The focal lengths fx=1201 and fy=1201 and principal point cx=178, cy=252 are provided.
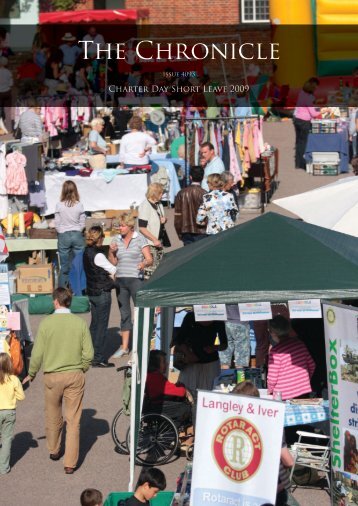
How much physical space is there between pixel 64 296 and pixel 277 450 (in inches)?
113

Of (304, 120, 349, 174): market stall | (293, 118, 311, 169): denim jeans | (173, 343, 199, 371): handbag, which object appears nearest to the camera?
(173, 343, 199, 371): handbag

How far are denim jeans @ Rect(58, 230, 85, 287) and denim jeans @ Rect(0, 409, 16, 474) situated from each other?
18.9 ft

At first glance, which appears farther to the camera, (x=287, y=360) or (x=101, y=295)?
(x=101, y=295)

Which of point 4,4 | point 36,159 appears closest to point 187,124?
point 36,159

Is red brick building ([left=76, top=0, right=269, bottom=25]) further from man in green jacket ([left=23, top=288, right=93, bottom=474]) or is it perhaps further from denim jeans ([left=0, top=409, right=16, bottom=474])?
denim jeans ([left=0, top=409, right=16, bottom=474])

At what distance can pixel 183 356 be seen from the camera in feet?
36.6

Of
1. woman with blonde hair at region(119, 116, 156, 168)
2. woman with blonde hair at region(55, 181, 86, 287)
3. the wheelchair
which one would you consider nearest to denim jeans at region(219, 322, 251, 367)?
the wheelchair

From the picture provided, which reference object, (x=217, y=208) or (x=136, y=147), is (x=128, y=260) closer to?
(x=217, y=208)

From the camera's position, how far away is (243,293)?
380 inches

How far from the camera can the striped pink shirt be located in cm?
1059

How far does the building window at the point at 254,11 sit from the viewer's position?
3919cm

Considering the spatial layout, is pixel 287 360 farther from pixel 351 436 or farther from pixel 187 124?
pixel 187 124

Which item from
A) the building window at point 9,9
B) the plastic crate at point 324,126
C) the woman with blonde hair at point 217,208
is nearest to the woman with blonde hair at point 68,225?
the woman with blonde hair at point 217,208

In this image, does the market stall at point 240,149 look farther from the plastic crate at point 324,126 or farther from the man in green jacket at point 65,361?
the man in green jacket at point 65,361
